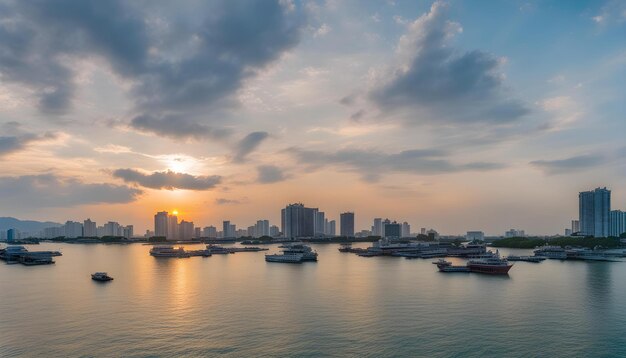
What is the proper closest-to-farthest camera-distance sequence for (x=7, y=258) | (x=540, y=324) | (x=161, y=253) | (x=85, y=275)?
(x=540, y=324), (x=85, y=275), (x=7, y=258), (x=161, y=253)

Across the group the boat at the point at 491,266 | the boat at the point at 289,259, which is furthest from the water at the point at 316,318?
the boat at the point at 289,259

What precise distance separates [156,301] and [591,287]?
2549 inches

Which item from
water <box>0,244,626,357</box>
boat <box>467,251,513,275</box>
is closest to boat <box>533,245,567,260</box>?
boat <box>467,251,513,275</box>

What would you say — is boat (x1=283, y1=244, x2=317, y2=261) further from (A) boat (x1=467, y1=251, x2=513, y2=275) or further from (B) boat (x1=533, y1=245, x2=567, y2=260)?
(B) boat (x1=533, y1=245, x2=567, y2=260)

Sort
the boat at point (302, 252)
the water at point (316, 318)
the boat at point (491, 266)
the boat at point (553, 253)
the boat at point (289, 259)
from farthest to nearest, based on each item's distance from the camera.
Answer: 1. the boat at point (553, 253)
2. the boat at point (302, 252)
3. the boat at point (289, 259)
4. the boat at point (491, 266)
5. the water at point (316, 318)

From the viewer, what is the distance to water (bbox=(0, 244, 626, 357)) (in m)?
33.3

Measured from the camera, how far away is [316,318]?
43031 millimetres

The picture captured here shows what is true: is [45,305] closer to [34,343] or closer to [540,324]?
[34,343]

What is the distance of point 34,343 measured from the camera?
34.7 m

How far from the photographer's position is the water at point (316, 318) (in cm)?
3331

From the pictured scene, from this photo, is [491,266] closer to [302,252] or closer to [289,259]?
[289,259]

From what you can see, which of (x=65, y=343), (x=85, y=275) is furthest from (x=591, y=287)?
(x=85, y=275)

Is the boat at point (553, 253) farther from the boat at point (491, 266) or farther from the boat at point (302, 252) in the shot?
the boat at point (302, 252)

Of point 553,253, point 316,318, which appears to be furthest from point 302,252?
point 553,253
